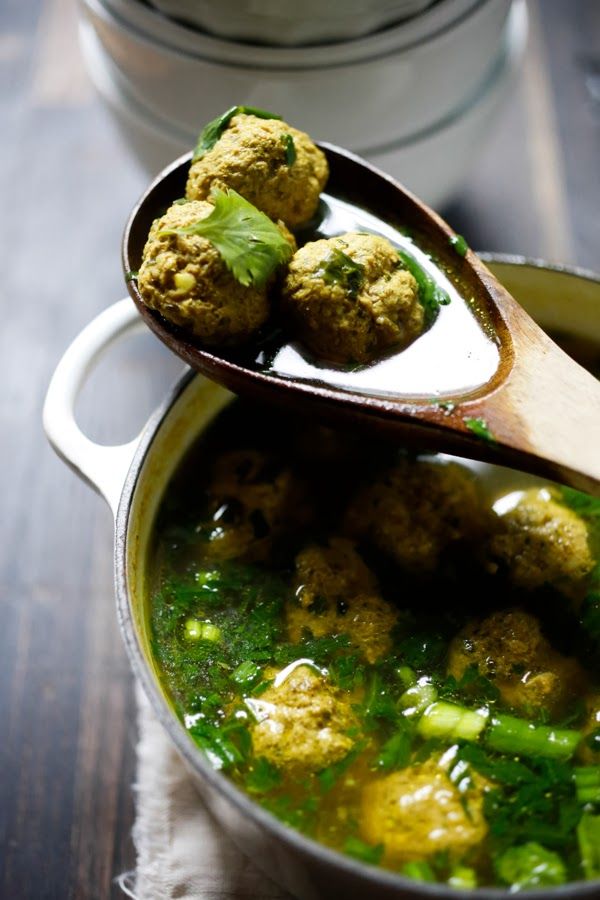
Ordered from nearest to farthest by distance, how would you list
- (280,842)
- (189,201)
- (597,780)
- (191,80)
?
(280,842)
(597,780)
(189,201)
(191,80)

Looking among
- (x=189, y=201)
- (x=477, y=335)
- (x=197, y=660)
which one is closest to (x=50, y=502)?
(x=197, y=660)

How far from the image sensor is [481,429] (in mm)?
1508

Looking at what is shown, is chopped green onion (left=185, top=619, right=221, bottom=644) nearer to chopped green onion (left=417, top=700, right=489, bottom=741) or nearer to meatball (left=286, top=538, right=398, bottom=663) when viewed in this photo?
meatball (left=286, top=538, right=398, bottom=663)

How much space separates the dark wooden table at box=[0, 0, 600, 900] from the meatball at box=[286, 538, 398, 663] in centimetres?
52

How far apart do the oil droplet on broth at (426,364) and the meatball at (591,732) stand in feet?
1.79

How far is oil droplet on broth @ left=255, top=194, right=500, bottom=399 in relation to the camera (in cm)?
163

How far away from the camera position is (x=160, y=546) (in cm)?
181

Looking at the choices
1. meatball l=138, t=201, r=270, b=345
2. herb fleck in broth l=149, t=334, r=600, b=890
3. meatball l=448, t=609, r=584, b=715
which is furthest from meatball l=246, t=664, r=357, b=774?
meatball l=138, t=201, r=270, b=345

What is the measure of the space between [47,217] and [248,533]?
1323 mm

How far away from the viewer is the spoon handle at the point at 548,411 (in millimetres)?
1500

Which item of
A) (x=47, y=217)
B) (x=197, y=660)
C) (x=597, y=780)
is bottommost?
(x=597, y=780)

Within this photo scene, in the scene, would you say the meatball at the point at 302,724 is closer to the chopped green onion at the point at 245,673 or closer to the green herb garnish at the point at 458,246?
the chopped green onion at the point at 245,673

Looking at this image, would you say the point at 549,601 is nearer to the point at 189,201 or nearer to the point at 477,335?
the point at 477,335

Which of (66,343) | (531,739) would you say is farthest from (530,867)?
(66,343)
